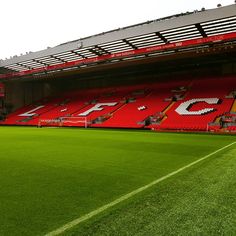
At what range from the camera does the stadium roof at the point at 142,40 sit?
14898mm

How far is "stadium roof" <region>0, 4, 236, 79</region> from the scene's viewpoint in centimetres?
1490

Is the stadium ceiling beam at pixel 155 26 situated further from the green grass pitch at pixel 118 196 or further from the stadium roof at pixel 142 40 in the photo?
the green grass pitch at pixel 118 196

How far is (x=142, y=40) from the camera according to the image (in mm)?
18062

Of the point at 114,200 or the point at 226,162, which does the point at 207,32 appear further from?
the point at 114,200

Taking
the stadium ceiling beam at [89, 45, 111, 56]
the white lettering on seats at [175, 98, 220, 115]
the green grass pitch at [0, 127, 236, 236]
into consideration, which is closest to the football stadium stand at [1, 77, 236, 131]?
the white lettering on seats at [175, 98, 220, 115]

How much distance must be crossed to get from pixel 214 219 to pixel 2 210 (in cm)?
234

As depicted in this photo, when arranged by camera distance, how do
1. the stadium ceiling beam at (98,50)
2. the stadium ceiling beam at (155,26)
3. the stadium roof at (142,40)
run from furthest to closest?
the stadium ceiling beam at (98,50)
the stadium roof at (142,40)
the stadium ceiling beam at (155,26)

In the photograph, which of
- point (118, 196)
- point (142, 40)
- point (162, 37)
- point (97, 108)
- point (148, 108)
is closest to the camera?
point (118, 196)

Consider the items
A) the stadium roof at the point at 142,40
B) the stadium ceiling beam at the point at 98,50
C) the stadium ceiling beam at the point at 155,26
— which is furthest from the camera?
the stadium ceiling beam at the point at 98,50

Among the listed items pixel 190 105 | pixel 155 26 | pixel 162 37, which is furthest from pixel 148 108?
pixel 155 26

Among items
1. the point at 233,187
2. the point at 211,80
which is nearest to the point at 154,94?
the point at 211,80

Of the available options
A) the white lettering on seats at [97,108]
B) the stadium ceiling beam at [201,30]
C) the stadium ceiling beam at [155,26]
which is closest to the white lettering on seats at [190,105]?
the stadium ceiling beam at [201,30]

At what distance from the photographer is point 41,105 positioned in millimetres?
29125

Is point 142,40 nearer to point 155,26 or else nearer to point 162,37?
point 162,37
